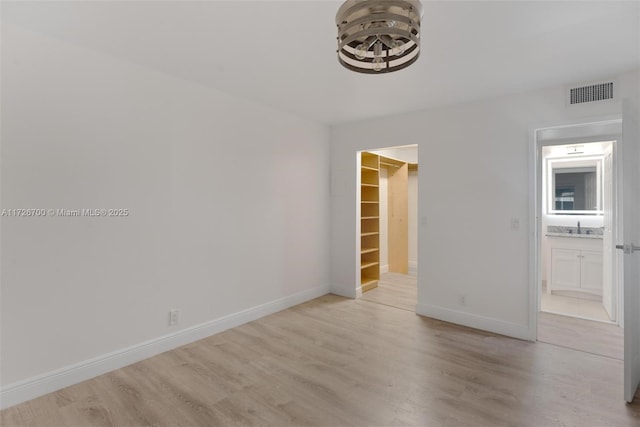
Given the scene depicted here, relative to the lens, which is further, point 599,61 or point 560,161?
point 560,161

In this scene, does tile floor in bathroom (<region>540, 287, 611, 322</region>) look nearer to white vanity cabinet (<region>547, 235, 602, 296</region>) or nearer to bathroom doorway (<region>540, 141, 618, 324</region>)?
bathroom doorway (<region>540, 141, 618, 324</region>)

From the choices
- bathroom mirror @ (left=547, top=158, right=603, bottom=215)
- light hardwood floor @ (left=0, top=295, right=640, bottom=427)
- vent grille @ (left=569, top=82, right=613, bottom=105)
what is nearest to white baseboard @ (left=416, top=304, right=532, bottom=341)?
light hardwood floor @ (left=0, top=295, right=640, bottom=427)

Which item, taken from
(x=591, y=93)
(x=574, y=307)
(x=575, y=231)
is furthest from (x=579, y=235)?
(x=591, y=93)

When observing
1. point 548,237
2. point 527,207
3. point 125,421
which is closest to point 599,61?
point 527,207

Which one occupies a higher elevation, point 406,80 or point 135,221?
point 406,80

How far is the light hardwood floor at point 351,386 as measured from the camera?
2.06 m

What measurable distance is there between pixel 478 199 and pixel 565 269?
2.28 m

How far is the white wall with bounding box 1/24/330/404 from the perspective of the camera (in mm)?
2203

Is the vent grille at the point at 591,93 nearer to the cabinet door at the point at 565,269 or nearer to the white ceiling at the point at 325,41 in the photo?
the white ceiling at the point at 325,41

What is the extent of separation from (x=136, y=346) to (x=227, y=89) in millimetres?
2592

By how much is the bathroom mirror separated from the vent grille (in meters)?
2.03

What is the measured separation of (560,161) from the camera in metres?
4.73

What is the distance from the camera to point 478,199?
3602 millimetres

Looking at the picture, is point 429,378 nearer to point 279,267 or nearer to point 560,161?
point 279,267
